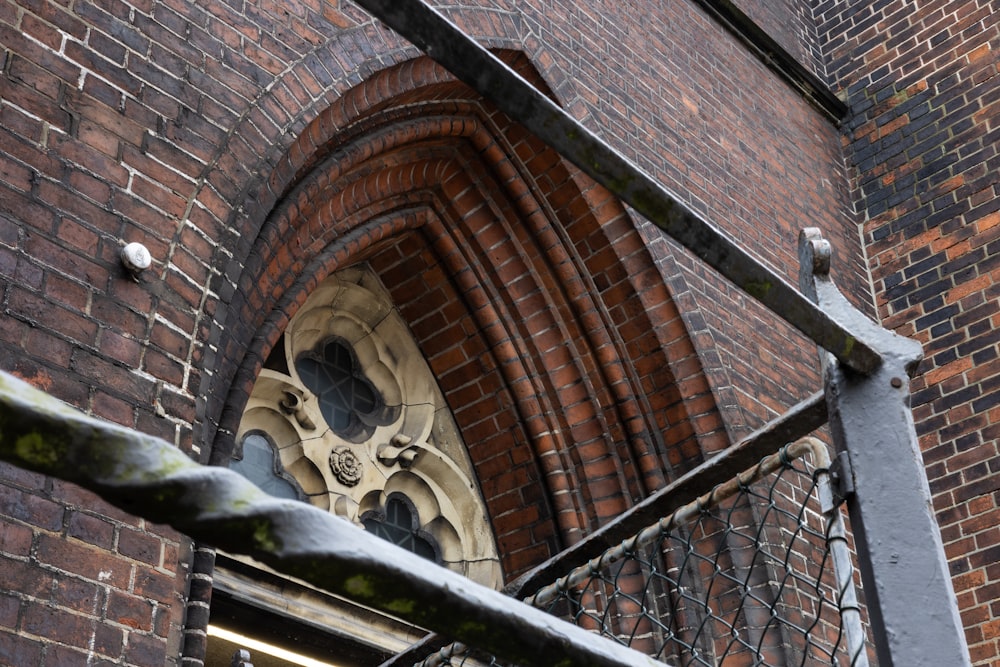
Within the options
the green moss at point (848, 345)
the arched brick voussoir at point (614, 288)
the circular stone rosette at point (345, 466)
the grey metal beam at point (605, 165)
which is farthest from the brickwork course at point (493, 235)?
the green moss at point (848, 345)

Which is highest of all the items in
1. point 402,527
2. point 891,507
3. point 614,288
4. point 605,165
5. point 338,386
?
point 614,288

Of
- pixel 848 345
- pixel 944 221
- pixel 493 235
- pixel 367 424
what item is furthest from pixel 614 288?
pixel 848 345

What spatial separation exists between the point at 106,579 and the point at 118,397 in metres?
0.45

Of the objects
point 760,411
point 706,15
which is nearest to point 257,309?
point 760,411

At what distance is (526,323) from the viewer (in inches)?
206

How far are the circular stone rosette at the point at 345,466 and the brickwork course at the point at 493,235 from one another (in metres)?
0.71

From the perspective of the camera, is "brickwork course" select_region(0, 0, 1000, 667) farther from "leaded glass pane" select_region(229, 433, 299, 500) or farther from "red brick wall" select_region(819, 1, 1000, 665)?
"leaded glass pane" select_region(229, 433, 299, 500)

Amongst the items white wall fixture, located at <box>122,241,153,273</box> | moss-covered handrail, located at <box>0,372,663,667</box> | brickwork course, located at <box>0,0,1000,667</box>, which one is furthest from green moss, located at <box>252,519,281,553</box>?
white wall fixture, located at <box>122,241,153,273</box>

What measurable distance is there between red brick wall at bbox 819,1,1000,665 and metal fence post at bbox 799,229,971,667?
418cm

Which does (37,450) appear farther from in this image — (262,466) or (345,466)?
(345,466)

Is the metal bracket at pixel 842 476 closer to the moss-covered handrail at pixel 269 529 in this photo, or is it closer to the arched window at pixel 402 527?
the moss-covered handrail at pixel 269 529

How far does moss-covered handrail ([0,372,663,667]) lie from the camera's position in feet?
3.17

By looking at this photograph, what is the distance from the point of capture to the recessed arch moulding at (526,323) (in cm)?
500

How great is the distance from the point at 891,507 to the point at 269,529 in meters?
0.99
